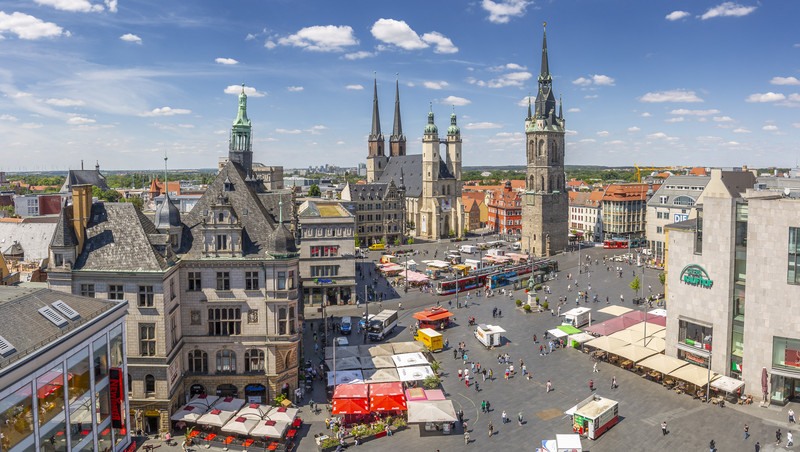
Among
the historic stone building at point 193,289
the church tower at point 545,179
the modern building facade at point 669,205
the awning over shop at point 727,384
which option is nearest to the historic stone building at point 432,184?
the church tower at point 545,179

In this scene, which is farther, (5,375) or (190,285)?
(190,285)

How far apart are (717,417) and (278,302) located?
119ft

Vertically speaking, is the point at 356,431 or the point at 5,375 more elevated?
the point at 5,375

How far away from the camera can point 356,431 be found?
41.8 metres

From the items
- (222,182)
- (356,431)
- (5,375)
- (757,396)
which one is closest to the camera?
(5,375)

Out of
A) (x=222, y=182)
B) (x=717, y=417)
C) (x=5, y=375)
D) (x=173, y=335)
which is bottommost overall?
(x=717, y=417)

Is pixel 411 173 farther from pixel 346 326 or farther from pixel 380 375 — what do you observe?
pixel 380 375

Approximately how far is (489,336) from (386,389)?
19.2 meters

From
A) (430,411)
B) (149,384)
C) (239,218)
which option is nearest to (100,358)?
(149,384)

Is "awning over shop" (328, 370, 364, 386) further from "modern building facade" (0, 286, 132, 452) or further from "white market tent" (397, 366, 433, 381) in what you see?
"modern building facade" (0, 286, 132, 452)

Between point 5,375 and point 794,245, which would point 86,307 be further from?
point 794,245

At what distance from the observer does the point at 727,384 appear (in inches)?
1889

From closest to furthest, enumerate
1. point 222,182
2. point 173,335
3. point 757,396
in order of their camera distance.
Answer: point 173,335 → point 757,396 → point 222,182

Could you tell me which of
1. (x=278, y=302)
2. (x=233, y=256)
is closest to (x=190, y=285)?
(x=233, y=256)
